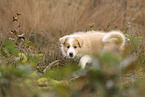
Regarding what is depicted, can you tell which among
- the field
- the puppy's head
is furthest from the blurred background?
the puppy's head

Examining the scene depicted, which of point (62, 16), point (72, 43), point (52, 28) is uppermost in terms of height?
point (62, 16)

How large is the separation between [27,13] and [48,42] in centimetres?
80

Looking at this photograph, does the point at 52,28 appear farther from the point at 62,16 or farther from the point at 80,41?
the point at 80,41

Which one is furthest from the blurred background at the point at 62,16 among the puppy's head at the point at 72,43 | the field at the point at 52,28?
the puppy's head at the point at 72,43

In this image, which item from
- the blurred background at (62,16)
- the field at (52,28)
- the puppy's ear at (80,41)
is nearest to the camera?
the field at (52,28)

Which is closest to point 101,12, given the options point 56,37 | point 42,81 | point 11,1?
point 56,37

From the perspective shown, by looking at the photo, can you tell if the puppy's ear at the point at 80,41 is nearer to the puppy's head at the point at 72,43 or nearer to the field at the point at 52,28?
the puppy's head at the point at 72,43

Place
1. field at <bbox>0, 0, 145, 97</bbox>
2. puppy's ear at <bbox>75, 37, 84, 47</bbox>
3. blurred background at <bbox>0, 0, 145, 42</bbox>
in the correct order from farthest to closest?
blurred background at <bbox>0, 0, 145, 42</bbox> < puppy's ear at <bbox>75, 37, 84, 47</bbox> < field at <bbox>0, 0, 145, 97</bbox>

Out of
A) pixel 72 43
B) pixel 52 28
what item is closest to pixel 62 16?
pixel 52 28

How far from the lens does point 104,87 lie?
899mm

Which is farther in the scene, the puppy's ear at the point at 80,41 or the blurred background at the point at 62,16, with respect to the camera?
the blurred background at the point at 62,16

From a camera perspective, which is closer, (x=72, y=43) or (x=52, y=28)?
(x=72, y=43)

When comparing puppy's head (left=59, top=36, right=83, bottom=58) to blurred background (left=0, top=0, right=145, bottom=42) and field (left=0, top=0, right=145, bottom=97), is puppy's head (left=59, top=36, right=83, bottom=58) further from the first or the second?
blurred background (left=0, top=0, right=145, bottom=42)

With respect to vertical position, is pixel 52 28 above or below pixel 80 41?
Answer: above
